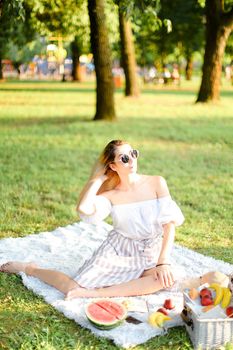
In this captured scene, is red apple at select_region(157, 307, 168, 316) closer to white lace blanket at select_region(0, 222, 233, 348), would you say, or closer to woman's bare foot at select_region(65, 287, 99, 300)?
white lace blanket at select_region(0, 222, 233, 348)

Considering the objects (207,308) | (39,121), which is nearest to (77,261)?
(207,308)

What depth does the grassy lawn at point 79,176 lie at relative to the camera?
3.28 m

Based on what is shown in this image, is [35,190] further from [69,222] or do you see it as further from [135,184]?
[135,184]

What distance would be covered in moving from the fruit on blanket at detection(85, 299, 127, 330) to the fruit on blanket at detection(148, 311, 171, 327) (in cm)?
16

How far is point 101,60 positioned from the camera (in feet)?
38.9

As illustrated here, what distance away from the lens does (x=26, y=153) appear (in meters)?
8.57

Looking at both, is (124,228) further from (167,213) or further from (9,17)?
(9,17)

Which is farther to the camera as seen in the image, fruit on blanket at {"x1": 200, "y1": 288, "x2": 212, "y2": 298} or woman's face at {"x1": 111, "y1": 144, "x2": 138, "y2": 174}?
woman's face at {"x1": 111, "y1": 144, "x2": 138, "y2": 174}

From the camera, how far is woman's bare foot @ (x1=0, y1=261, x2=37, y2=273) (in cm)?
404

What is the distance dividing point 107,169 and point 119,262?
2.18ft

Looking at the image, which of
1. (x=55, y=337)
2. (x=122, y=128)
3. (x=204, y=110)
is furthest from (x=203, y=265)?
(x=204, y=110)

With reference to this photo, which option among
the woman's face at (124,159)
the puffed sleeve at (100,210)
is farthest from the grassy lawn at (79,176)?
the woman's face at (124,159)

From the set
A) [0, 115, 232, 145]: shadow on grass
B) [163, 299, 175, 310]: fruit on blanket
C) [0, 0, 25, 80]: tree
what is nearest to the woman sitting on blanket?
[163, 299, 175, 310]: fruit on blanket

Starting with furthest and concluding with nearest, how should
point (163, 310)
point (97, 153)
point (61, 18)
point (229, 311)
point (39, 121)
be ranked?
point (61, 18) < point (39, 121) < point (97, 153) < point (163, 310) < point (229, 311)
